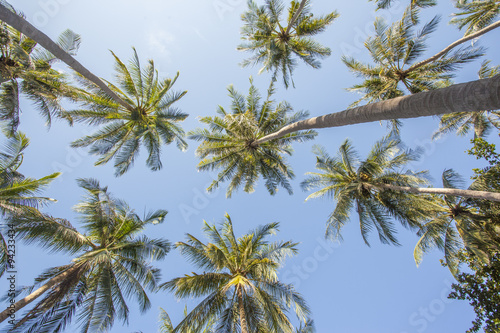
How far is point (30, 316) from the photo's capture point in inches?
261

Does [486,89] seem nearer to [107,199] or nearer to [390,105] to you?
[390,105]

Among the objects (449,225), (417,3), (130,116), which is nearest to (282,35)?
(417,3)

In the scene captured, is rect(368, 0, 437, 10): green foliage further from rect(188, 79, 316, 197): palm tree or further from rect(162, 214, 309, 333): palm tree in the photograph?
rect(162, 214, 309, 333): palm tree

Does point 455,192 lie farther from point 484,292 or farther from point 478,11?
point 478,11

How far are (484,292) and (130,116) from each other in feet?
54.9

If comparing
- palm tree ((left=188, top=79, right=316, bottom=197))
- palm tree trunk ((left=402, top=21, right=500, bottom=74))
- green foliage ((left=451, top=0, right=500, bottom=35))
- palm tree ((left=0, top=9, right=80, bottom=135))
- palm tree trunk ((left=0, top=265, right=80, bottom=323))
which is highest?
green foliage ((left=451, top=0, right=500, bottom=35))

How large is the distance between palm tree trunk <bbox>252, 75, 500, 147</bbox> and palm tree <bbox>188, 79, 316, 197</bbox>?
275 inches

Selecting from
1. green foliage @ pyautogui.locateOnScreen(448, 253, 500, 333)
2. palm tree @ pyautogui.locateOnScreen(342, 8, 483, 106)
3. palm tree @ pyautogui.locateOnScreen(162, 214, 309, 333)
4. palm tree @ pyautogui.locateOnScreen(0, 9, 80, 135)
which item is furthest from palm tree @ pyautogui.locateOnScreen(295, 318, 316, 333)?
palm tree @ pyautogui.locateOnScreen(0, 9, 80, 135)

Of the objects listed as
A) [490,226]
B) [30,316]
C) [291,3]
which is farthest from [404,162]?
[30,316]

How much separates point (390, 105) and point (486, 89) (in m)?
1.71

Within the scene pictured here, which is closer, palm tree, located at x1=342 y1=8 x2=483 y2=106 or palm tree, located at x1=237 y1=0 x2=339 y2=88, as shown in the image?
palm tree, located at x1=342 y1=8 x2=483 y2=106

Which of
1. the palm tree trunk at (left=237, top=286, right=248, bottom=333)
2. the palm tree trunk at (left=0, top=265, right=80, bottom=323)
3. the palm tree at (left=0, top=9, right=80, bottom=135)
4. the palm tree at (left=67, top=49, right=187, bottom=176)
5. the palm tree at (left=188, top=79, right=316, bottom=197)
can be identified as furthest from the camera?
the palm tree at (left=188, top=79, right=316, bottom=197)

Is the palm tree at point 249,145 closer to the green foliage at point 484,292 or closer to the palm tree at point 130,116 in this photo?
the palm tree at point 130,116

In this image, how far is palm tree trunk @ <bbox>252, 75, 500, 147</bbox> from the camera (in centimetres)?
302
